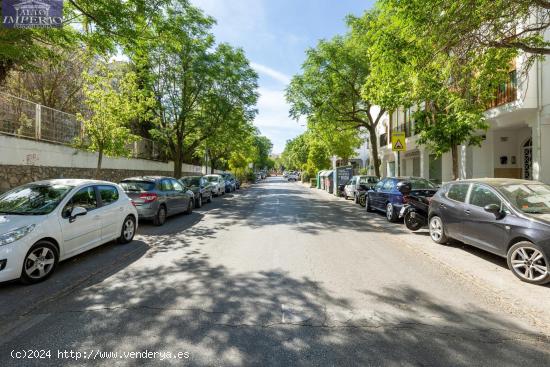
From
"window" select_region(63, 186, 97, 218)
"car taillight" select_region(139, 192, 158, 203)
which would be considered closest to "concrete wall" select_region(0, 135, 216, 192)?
"car taillight" select_region(139, 192, 158, 203)

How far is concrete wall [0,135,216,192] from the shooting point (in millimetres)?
10234

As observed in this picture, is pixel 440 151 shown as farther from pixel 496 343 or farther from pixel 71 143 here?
pixel 71 143

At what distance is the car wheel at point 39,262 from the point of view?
188 inches

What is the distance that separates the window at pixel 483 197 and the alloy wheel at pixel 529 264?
0.99 meters

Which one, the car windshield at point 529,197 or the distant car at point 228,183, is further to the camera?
the distant car at point 228,183

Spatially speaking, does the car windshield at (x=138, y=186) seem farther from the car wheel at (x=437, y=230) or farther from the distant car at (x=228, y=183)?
the distant car at (x=228, y=183)

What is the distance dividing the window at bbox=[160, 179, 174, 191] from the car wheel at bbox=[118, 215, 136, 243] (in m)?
3.06

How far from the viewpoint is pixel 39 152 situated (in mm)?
11594

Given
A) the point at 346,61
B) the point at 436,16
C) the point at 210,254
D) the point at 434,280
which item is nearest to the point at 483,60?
the point at 436,16

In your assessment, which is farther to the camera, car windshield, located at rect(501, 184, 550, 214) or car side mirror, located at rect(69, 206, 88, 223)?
car side mirror, located at rect(69, 206, 88, 223)

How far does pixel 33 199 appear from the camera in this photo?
18.7 ft

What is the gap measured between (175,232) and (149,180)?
2379 millimetres

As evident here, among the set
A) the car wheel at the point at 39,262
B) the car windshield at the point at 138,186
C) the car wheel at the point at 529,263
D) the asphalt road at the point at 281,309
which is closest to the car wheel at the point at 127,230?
the asphalt road at the point at 281,309

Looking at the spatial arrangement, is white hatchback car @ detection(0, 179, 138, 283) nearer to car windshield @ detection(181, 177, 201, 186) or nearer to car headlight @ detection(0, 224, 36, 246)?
car headlight @ detection(0, 224, 36, 246)
